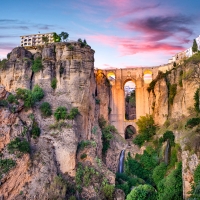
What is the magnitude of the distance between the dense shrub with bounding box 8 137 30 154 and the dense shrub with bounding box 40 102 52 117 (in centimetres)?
513

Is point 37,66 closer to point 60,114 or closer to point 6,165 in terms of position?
point 60,114

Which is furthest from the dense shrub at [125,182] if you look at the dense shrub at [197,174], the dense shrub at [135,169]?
the dense shrub at [197,174]

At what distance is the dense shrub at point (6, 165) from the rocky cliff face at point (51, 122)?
1.12 ft

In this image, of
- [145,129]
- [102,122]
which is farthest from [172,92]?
[102,122]

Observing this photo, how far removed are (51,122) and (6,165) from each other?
7298 millimetres

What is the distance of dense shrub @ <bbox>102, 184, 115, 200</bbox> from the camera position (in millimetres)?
24188

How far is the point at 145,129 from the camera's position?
38312mm

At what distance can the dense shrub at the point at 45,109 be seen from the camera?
27734 millimetres

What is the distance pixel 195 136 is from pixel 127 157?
44.9 feet

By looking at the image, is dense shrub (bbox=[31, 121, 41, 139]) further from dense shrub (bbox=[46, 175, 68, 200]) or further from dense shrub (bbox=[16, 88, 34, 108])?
dense shrub (bbox=[46, 175, 68, 200])

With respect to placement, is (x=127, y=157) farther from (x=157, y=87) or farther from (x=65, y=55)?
(x=65, y=55)

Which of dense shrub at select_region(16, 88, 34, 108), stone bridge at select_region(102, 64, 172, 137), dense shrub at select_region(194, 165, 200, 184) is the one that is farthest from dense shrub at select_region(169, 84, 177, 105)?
dense shrub at select_region(16, 88, 34, 108)

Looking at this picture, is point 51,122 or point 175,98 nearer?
point 51,122

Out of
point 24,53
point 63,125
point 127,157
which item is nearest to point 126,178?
point 127,157
